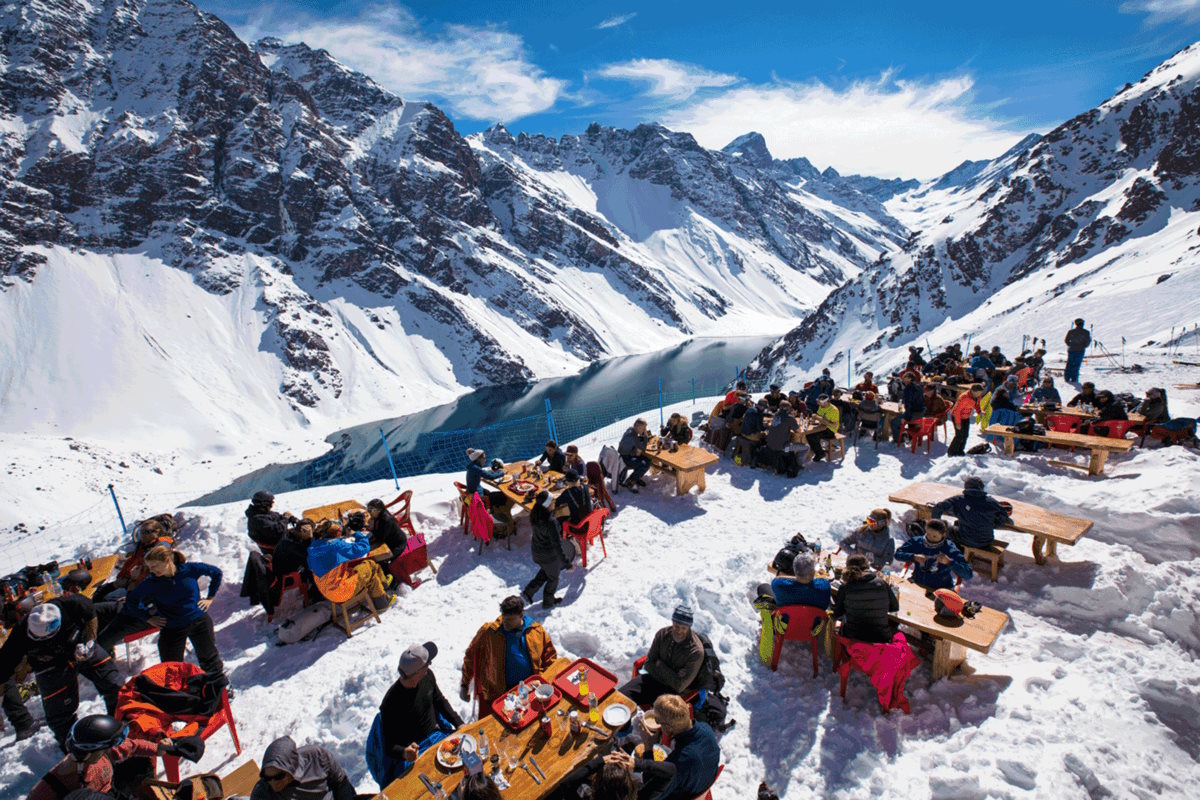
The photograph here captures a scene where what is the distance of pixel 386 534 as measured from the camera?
27.4ft

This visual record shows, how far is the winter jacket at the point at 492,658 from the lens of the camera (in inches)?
208

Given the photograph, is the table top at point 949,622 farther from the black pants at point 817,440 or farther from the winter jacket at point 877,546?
the black pants at point 817,440

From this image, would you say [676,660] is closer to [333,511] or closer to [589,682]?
[589,682]

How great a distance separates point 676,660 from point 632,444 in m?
6.58

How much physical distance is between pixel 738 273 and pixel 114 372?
175603 mm

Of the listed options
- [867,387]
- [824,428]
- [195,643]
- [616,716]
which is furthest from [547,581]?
[867,387]

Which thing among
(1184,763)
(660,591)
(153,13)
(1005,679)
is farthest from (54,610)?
(153,13)

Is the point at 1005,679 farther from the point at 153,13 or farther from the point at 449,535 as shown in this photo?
the point at 153,13

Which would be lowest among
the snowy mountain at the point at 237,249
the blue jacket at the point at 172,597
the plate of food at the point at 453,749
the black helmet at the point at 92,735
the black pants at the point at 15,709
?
the plate of food at the point at 453,749

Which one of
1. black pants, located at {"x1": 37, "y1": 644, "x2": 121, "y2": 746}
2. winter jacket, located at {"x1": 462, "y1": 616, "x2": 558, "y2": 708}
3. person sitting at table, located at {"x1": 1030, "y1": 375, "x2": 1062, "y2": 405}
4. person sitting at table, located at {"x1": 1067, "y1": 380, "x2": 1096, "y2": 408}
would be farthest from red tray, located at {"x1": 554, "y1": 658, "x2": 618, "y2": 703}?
person sitting at table, located at {"x1": 1067, "y1": 380, "x2": 1096, "y2": 408}

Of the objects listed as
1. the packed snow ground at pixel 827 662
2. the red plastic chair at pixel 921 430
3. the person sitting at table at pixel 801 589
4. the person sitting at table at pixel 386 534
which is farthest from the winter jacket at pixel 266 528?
the red plastic chair at pixel 921 430

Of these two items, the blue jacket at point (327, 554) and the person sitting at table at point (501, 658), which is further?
the blue jacket at point (327, 554)

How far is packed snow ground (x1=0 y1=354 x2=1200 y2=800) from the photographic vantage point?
4.75 m

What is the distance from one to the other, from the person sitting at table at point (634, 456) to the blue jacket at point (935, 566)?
5.52 metres
